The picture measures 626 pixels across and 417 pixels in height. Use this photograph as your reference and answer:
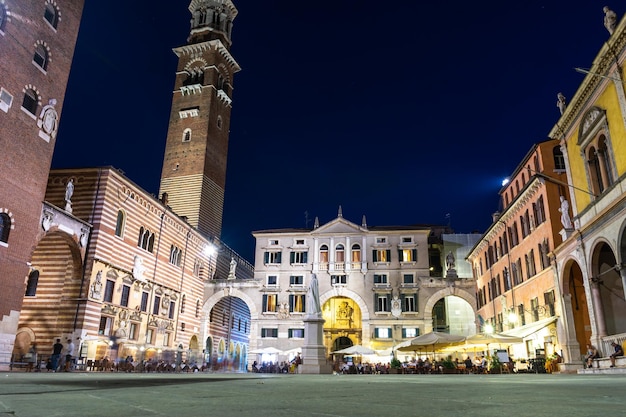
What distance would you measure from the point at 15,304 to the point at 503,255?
1160 inches

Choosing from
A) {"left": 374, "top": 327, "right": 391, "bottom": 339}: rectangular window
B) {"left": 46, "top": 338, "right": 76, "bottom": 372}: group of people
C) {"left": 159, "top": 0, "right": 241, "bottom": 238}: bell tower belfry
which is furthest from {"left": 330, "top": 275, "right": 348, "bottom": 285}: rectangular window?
{"left": 46, "top": 338, "right": 76, "bottom": 372}: group of people

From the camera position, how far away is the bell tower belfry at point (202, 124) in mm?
46656

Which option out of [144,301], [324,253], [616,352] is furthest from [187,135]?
[616,352]

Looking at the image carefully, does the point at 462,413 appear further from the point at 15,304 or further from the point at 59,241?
the point at 59,241

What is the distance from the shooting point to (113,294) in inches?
1139

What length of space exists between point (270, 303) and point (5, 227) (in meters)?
25.5

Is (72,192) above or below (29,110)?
below

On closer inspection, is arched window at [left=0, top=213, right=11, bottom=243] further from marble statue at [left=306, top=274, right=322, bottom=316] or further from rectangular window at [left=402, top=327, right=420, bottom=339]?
rectangular window at [left=402, top=327, right=420, bottom=339]

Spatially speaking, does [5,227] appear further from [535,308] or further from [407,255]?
[407,255]

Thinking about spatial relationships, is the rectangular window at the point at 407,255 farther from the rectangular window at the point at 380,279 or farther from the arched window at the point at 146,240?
the arched window at the point at 146,240

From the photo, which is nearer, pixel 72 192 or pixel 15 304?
pixel 15 304

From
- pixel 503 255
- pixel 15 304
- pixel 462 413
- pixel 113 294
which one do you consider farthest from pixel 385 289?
pixel 462 413

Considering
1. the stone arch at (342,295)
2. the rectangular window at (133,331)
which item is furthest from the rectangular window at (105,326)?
the stone arch at (342,295)

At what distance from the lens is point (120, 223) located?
3045 centimetres
